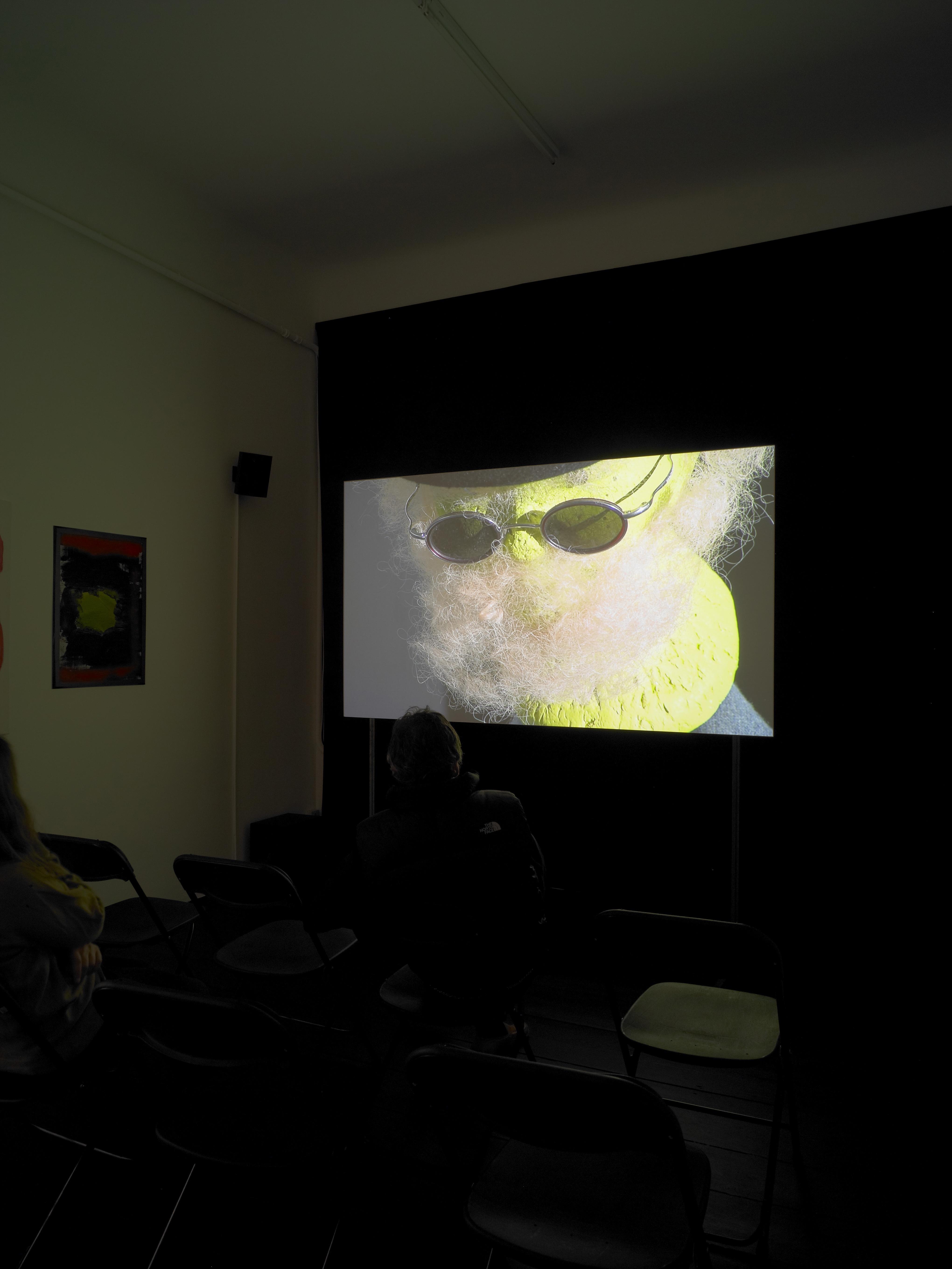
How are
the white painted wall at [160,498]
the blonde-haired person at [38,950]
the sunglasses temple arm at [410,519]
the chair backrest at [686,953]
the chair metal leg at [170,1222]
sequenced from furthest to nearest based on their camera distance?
the sunglasses temple arm at [410,519] → the white painted wall at [160,498] → the chair backrest at [686,953] → the blonde-haired person at [38,950] → the chair metal leg at [170,1222]

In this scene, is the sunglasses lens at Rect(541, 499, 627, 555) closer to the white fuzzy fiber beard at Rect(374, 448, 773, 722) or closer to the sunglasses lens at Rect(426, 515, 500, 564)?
the white fuzzy fiber beard at Rect(374, 448, 773, 722)

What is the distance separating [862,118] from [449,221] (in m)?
1.91

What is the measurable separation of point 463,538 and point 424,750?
1.97 meters

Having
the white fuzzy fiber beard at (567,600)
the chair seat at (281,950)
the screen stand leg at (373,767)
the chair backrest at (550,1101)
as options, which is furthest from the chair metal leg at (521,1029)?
the screen stand leg at (373,767)

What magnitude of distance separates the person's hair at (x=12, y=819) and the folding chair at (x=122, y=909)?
63 cm

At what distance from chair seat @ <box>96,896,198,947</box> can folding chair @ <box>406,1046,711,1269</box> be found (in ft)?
5.23

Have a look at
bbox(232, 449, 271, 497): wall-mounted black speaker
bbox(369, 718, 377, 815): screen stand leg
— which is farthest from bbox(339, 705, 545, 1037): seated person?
bbox(232, 449, 271, 497): wall-mounted black speaker

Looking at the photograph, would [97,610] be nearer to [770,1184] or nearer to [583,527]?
[583,527]

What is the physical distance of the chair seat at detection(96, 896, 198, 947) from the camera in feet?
8.87

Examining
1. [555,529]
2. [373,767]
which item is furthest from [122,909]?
[555,529]

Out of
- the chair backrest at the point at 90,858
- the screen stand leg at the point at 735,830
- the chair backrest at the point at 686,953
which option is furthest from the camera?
the screen stand leg at the point at 735,830

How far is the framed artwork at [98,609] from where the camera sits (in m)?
3.39

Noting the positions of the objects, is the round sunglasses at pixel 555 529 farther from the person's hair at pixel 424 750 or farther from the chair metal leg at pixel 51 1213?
the chair metal leg at pixel 51 1213

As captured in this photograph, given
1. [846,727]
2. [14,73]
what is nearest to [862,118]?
[846,727]
